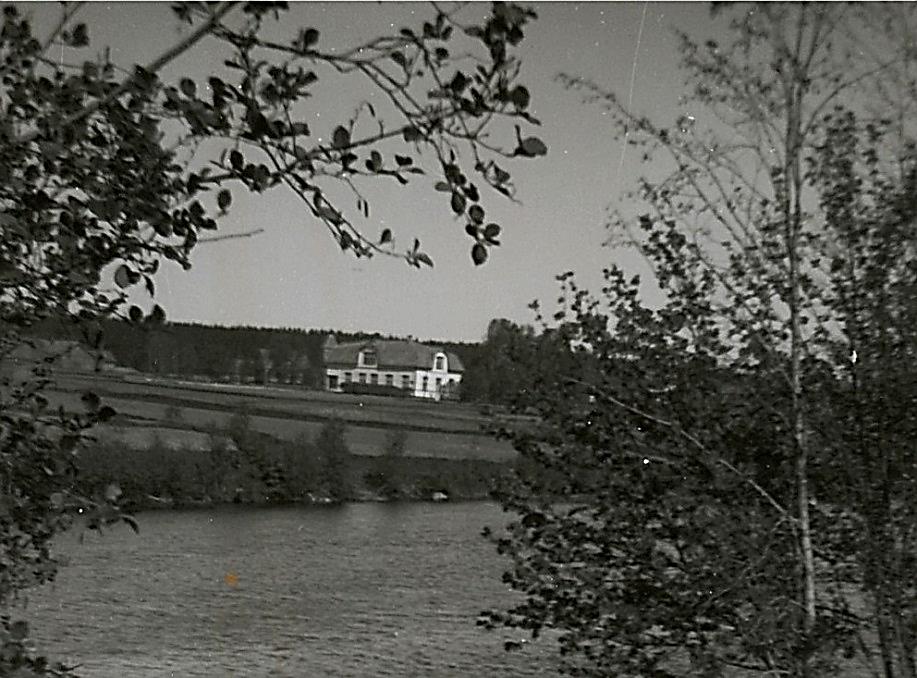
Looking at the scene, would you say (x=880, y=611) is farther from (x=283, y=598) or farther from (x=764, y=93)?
Answer: (x=283, y=598)

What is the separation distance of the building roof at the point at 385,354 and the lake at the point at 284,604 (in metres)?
2.04

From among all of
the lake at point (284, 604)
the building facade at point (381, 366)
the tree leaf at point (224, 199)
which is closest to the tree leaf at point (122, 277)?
the tree leaf at point (224, 199)

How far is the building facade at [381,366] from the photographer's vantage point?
1251 centimetres

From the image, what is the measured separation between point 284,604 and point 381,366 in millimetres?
3250

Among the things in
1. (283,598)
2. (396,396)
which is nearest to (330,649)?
(283,598)

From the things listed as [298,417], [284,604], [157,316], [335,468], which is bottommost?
[284,604]

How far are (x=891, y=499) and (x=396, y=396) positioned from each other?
13.7 m

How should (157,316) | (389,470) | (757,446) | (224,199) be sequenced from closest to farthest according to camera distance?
(224,199), (157,316), (757,446), (389,470)

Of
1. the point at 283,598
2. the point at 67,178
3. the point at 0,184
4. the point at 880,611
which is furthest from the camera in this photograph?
the point at 283,598

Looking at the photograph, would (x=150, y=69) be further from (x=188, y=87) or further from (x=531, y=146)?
(x=531, y=146)

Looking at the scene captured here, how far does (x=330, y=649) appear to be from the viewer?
11.1 meters

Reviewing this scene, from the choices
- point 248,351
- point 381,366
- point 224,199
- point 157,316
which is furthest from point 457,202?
point 381,366

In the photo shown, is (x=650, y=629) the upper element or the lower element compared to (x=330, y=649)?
upper

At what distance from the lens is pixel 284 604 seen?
Answer: 1314 centimetres
